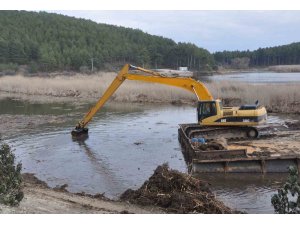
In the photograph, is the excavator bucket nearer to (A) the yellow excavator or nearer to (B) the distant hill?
(A) the yellow excavator

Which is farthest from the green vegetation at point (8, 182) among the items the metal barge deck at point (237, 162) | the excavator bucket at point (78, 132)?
the excavator bucket at point (78, 132)

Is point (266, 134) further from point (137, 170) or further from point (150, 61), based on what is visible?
point (150, 61)

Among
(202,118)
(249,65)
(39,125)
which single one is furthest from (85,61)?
(202,118)

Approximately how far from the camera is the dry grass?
98.3 feet

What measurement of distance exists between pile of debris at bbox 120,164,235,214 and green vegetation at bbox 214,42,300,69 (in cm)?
11240

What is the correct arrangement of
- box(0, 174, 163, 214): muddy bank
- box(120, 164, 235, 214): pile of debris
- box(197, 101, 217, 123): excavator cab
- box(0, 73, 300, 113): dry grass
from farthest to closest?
box(0, 73, 300, 113): dry grass, box(197, 101, 217, 123): excavator cab, box(120, 164, 235, 214): pile of debris, box(0, 174, 163, 214): muddy bank

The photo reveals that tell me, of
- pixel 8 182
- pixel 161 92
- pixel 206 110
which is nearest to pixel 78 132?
pixel 206 110

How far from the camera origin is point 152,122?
2650 centimetres

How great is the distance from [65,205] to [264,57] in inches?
5042

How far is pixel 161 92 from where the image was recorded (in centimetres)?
3725

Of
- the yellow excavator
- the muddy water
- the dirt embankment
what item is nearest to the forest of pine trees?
the muddy water

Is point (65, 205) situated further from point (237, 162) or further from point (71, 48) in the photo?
point (71, 48)

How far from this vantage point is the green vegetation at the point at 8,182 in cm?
870

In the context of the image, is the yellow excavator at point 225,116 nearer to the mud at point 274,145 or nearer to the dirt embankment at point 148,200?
the mud at point 274,145
